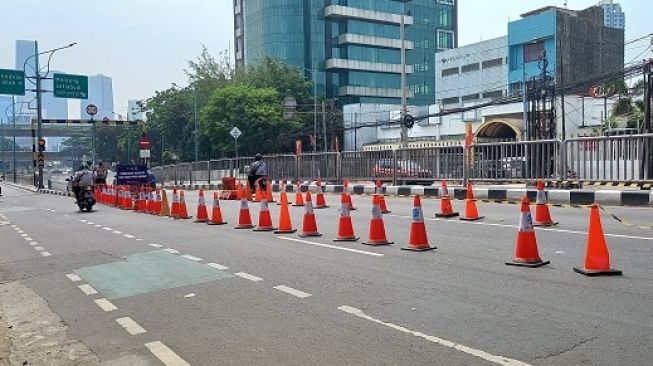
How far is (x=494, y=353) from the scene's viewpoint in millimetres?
4500

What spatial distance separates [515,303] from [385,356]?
1.89 metres

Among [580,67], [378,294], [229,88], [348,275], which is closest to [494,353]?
[378,294]

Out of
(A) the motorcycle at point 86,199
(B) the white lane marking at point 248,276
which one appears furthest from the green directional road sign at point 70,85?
(B) the white lane marking at point 248,276

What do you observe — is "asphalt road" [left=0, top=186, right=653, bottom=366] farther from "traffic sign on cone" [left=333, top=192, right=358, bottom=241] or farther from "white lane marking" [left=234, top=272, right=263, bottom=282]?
"traffic sign on cone" [left=333, top=192, right=358, bottom=241]

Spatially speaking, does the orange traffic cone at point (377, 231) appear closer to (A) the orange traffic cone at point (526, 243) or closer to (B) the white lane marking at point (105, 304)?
(A) the orange traffic cone at point (526, 243)

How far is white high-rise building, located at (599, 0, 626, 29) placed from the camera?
68.3m

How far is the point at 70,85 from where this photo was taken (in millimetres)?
41719

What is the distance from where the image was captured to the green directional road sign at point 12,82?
127 ft

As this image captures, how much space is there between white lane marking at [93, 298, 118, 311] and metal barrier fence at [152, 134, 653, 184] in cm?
1339

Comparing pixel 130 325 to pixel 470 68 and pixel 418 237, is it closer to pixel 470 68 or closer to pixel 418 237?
pixel 418 237

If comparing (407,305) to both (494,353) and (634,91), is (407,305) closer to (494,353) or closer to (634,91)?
(494,353)

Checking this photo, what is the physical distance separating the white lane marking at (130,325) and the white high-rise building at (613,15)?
7264 cm

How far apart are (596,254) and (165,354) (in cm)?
487

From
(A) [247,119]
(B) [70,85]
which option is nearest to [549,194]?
(B) [70,85]
